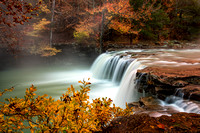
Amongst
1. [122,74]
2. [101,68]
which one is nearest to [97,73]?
[101,68]

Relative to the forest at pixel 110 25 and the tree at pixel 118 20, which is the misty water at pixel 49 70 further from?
the tree at pixel 118 20

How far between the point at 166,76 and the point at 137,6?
12347mm

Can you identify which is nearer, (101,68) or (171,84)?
(171,84)

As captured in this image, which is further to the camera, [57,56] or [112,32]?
[112,32]

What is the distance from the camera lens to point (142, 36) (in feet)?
56.9

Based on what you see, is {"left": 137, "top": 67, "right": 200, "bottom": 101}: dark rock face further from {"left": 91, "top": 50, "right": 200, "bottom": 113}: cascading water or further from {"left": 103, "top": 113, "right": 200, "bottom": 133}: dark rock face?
{"left": 103, "top": 113, "right": 200, "bottom": 133}: dark rock face

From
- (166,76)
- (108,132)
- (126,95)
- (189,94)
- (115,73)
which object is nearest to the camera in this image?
(108,132)

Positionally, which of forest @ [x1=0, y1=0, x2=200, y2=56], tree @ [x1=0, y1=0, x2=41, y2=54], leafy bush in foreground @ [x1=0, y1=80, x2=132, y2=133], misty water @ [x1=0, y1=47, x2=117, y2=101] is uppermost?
forest @ [x1=0, y1=0, x2=200, y2=56]

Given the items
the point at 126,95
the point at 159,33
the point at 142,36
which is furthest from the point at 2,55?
the point at 159,33

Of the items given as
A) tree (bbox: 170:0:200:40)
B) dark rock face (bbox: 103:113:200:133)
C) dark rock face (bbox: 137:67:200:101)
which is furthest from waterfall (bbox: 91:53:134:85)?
tree (bbox: 170:0:200:40)

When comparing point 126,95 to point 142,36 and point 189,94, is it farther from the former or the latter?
point 142,36

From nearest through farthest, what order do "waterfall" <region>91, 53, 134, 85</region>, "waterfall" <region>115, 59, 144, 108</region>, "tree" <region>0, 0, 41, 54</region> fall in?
"tree" <region>0, 0, 41, 54</region> < "waterfall" <region>115, 59, 144, 108</region> < "waterfall" <region>91, 53, 134, 85</region>

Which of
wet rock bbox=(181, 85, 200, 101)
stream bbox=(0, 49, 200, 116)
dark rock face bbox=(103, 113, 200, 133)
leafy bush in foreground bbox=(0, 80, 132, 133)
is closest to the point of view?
leafy bush in foreground bbox=(0, 80, 132, 133)

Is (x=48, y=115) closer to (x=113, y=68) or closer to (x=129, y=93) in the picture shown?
(x=129, y=93)
